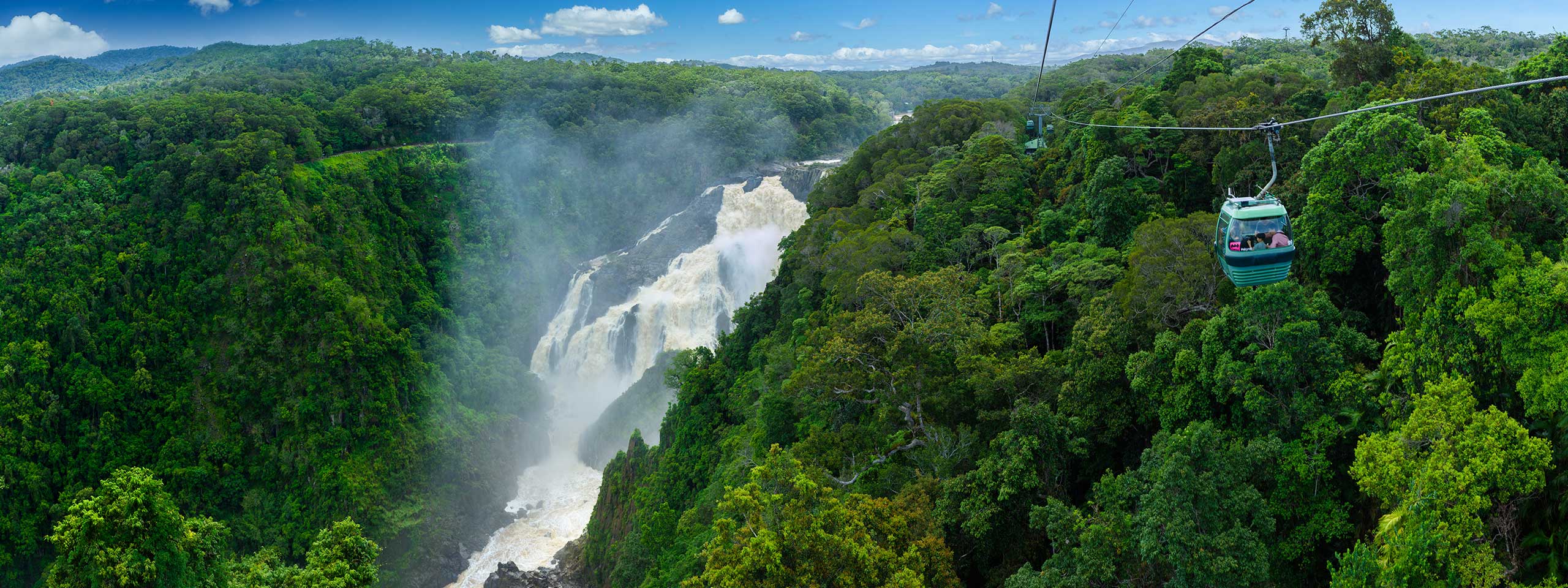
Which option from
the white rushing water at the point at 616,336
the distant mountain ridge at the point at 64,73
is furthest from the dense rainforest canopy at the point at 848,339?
the distant mountain ridge at the point at 64,73

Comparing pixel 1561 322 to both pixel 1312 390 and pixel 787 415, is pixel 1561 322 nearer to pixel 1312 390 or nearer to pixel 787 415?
pixel 1312 390

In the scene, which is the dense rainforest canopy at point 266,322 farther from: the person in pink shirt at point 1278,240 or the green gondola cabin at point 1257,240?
the person in pink shirt at point 1278,240

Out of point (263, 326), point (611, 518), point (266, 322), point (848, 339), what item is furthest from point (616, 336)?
point (848, 339)

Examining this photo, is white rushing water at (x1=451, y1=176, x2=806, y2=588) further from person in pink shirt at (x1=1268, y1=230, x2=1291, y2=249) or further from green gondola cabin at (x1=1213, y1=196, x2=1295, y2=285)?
person in pink shirt at (x1=1268, y1=230, x2=1291, y2=249)

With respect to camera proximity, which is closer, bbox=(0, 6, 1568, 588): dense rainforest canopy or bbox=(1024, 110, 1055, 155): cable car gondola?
bbox=(0, 6, 1568, 588): dense rainforest canopy

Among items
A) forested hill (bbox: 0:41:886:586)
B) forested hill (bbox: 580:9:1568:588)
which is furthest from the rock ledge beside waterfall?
forested hill (bbox: 580:9:1568:588)

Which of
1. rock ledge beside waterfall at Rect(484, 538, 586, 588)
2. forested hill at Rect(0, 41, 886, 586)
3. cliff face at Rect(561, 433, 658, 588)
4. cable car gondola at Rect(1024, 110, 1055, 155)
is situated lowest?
rock ledge beside waterfall at Rect(484, 538, 586, 588)
